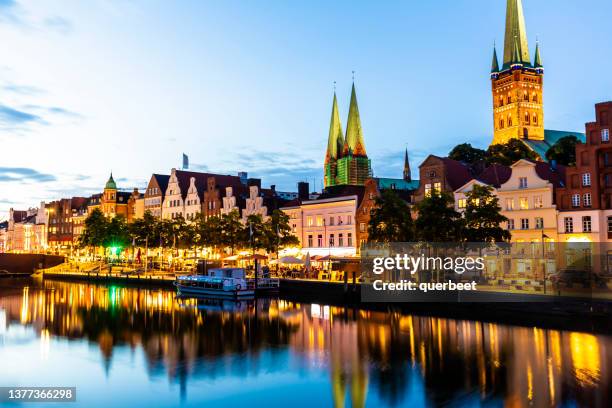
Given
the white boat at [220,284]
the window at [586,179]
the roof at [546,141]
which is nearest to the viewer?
the window at [586,179]

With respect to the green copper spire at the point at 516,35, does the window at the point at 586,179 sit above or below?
below

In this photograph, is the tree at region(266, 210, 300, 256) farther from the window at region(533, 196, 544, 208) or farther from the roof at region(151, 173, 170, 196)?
the roof at region(151, 173, 170, 196)

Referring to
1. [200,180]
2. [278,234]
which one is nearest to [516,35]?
[200,180]

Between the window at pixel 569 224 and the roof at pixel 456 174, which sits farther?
the roof at pixel 456 174

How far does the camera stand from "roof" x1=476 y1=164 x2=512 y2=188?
72500 millimetres

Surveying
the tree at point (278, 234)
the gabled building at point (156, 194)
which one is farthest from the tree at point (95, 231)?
the tree at point (278, 234)

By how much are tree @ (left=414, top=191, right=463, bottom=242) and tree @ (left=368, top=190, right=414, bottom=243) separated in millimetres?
4407

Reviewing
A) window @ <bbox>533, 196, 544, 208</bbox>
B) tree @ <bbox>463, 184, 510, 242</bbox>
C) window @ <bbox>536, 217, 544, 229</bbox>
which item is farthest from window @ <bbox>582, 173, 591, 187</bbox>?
tree @ <bbox>463, 184, 510, 242</bbox>

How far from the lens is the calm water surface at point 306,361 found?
29406mm

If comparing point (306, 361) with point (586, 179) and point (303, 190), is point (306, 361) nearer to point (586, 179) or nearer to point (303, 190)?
point (586, 179)

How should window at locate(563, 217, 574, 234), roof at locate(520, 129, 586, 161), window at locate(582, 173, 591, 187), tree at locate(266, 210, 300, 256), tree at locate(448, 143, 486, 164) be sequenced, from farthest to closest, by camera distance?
roof at locate(520, 129, 586, 161) → tree at locate(448, 143, 486, 164) → tree at locate(266, 210, 300, 256) → window at locate(563, 217, 574, 234) → window at locate(582, 173, 591, 187)

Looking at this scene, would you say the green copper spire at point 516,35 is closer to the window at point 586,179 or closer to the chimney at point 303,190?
the chimney at point 303,190

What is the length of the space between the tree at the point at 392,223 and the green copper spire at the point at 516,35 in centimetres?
14815

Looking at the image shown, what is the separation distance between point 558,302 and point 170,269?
8023 centimetres
